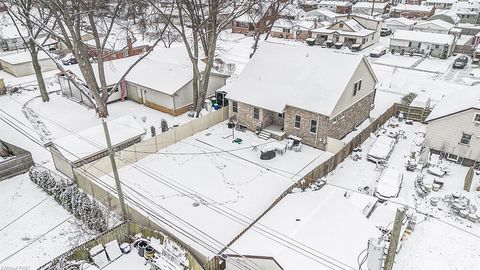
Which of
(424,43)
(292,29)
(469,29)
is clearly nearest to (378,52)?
(424,43)

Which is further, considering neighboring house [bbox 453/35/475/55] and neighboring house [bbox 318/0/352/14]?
neighboring house [bbox 318/0/352/14]

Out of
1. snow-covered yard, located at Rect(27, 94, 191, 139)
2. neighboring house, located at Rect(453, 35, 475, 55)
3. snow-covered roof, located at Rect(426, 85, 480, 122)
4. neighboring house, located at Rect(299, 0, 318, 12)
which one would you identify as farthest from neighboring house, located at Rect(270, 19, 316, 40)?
snow-covered roof, located at Rect(426, 85, 480, 122)

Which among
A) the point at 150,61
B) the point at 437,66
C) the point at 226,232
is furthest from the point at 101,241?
the point at 437,66

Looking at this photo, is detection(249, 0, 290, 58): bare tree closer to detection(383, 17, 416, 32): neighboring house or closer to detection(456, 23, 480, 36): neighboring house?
detection(383, 17, 416, 32): neighboring house

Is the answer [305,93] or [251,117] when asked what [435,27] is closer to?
[305,93]

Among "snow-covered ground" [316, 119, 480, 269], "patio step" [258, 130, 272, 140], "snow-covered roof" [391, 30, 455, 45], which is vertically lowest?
"snow-covered ground" [316, 119, 480, 269]

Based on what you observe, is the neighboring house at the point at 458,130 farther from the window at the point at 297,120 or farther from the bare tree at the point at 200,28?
the bare tree at the point at 200,28

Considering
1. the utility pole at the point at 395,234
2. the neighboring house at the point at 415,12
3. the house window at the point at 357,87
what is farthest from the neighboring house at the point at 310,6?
the utility pole at the point at 395,234
